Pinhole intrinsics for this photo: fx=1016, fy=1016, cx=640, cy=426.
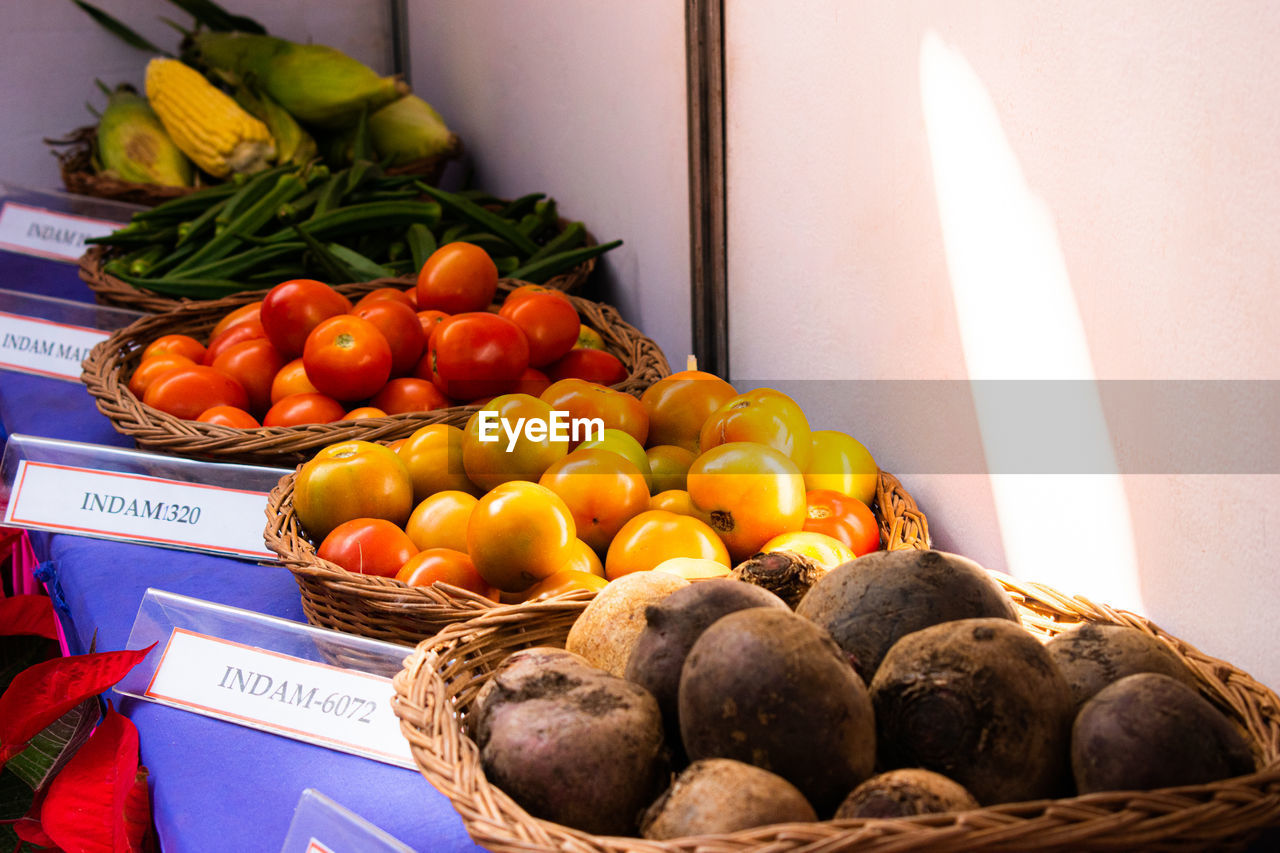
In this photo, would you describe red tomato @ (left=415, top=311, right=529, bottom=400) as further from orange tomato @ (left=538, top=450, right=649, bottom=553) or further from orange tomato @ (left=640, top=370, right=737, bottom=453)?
orange tomato @ (left=538, top=450, right=649, bottom=553)

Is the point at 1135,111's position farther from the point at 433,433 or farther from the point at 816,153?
the point at 433,433

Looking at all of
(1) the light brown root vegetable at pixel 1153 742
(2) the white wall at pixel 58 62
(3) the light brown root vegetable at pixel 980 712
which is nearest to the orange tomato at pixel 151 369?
(3) the light brown root vegetable at pixel 980 712

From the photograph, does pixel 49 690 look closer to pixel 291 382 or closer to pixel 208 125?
pixel 291 382

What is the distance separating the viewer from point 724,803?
2.06ft

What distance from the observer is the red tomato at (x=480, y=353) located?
1.70 meters

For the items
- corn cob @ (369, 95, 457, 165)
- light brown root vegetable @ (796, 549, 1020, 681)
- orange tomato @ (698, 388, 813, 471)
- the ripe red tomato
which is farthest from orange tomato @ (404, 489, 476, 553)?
corn cob @ (369, 95, 457, 165)

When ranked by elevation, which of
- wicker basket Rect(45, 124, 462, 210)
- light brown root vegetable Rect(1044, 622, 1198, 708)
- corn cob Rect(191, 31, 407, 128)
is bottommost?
light brown root vegetable Rect(1044, 622, 1198, 708)

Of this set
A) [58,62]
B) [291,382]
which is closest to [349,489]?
[291,382]

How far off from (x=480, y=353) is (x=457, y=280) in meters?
0.36

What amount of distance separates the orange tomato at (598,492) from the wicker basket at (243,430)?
42cm

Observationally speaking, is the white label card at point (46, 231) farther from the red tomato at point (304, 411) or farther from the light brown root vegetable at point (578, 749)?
the light brown root vegetable at point (578, 749)

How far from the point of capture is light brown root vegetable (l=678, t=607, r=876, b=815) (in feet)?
2.17

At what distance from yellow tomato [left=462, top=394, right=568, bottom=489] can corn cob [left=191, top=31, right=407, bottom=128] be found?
1.88 metres

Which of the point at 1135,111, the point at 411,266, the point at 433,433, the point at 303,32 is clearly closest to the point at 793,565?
the point at 1135,111
